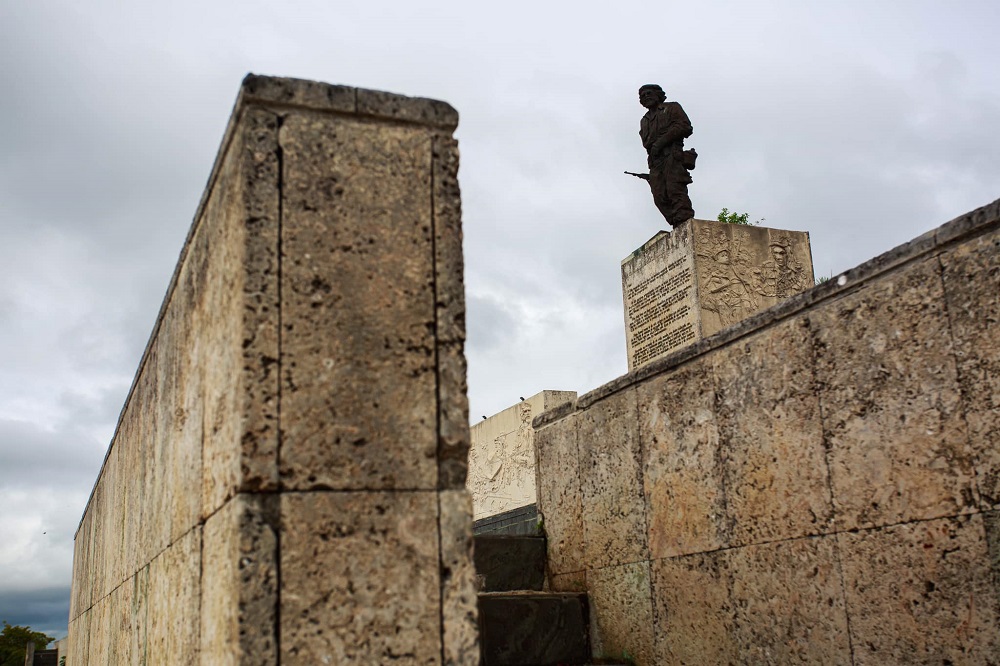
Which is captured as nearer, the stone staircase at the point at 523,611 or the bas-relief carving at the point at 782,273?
Result: the stone staircase at the point at 523,611

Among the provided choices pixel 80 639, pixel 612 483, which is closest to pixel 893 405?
pixel 612 483

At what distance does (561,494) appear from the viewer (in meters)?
6.07

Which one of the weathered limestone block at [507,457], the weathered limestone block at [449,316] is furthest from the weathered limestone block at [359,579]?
the weathered limestone block at [507,457]

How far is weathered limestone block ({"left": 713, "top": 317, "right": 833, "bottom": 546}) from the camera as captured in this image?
162 inches

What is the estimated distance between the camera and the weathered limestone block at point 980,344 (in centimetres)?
331

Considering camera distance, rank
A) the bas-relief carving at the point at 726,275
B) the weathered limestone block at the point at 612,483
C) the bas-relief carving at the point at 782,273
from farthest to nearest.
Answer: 1. the bas-relief carving at the point at 782,273
2. the bas-relief carving at the point at 726,275
3. the weathered limestone block at the point at 612,483

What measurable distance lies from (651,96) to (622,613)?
7.60 meters

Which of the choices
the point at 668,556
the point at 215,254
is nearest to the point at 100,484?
the point at 668,556

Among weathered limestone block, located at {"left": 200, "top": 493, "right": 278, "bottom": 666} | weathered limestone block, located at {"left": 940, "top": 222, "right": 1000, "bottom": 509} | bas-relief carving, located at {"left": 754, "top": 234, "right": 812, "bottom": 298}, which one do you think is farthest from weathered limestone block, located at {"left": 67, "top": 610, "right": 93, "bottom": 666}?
bas-relief carving, located at {"left": 754, "top": 234, "right": 812, "bottom": 298}

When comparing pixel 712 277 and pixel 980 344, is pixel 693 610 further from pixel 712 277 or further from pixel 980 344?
pixel 712 277

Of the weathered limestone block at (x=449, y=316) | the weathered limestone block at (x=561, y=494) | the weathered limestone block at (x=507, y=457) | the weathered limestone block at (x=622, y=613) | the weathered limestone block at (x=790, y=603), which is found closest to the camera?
the weathered limestone block at (x=449, y=316)

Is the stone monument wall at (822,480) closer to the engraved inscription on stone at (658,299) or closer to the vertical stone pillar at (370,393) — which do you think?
the vertical stone pillar at (370,393)

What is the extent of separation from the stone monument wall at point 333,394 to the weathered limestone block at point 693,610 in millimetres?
2702

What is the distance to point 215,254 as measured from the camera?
2.65m
